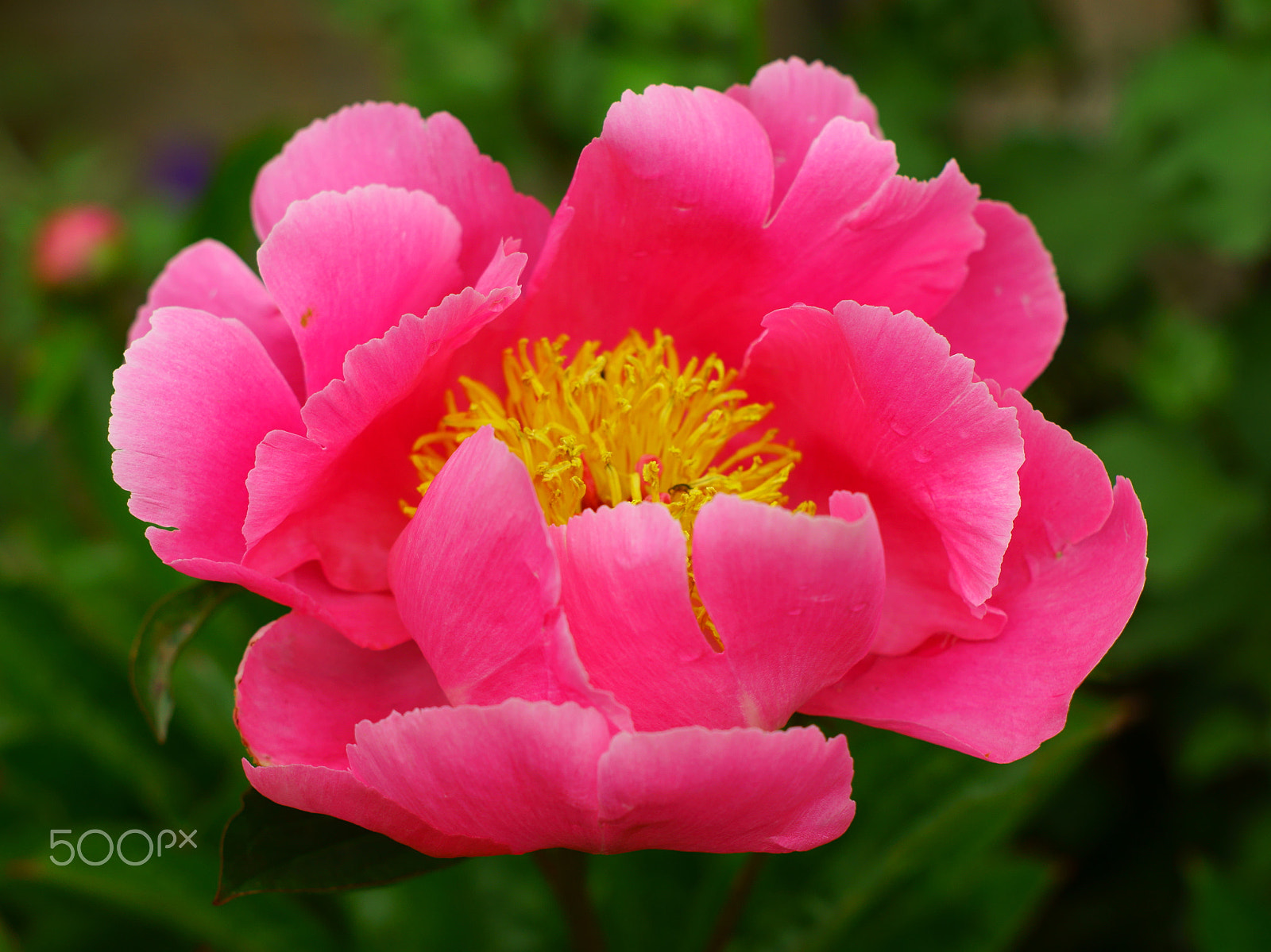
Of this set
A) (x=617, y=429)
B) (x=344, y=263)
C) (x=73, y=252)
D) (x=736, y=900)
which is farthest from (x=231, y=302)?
(x=73, y=252)

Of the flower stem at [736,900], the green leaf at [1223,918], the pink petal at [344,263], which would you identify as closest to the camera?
the pink petal at [344,263]

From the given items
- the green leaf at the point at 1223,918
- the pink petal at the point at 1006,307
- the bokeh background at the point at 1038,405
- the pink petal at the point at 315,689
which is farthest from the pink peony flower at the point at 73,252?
the green leaf at the point at 1223,918

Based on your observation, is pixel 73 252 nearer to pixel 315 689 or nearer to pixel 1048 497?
pixel 315 689

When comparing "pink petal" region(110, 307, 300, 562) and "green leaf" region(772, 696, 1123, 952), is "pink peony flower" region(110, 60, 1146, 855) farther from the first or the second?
"green leaf" region(772, 696, 1123, 952)

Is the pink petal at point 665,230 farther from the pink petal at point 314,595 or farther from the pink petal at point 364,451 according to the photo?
the pink petal at point 314,595

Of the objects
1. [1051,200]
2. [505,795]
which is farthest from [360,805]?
[1051,200]
